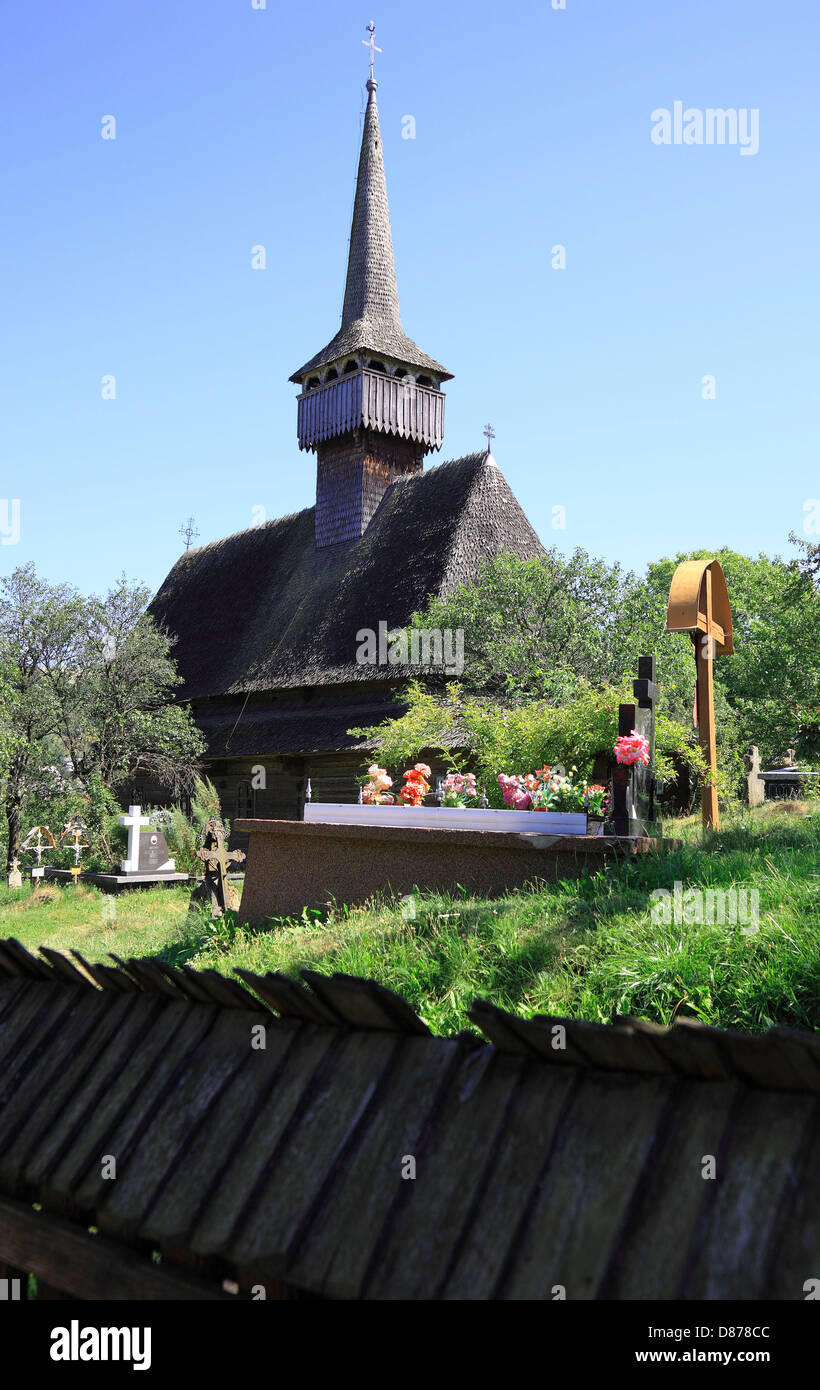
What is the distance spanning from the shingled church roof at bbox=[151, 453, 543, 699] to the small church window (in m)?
2.71

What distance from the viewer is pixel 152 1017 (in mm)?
2623

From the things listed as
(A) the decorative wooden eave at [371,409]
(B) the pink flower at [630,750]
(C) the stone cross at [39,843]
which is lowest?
(C) the stone cross at [39,843]

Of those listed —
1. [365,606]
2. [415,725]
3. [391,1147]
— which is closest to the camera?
[391,1147]

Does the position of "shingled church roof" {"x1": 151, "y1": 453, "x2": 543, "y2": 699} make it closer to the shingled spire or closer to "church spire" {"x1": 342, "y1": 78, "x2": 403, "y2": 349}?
the shingled spire

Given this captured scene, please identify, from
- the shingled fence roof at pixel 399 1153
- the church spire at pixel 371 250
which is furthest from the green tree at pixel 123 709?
the shingled fence roof at pixel 399 1153

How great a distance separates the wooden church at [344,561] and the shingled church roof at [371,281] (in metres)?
0.05

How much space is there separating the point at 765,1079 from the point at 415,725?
32.6 ft

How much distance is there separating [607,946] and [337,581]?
22796 mm

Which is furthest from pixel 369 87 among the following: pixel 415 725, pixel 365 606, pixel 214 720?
pixel 415 725

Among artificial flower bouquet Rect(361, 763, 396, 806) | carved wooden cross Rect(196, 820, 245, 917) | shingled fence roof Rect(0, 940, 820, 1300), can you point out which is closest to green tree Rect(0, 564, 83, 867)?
carved wooden cross Rect(196, 820, 245, 917)

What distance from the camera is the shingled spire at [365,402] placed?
27.3 meters

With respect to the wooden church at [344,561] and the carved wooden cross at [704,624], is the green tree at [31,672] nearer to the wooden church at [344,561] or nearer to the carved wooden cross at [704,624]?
the wooden church at [344,561]
